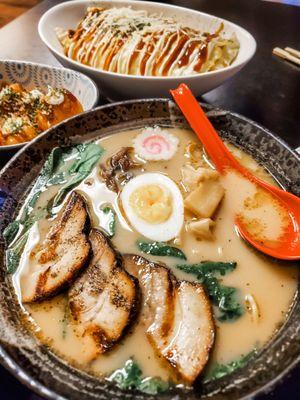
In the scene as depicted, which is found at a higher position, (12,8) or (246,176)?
(12,8)

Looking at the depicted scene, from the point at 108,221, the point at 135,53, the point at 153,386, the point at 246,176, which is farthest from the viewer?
the point at 135,53

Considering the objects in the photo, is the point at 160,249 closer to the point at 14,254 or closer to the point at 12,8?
the point at 14,254

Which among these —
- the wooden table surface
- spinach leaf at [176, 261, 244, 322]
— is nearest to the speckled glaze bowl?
spinach leaf at [176, 261, 244, 322]

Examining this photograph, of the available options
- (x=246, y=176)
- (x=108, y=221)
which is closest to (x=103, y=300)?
(x=108, y=221)

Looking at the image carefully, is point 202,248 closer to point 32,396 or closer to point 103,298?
point 103,298

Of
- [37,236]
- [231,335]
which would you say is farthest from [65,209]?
[231,335]

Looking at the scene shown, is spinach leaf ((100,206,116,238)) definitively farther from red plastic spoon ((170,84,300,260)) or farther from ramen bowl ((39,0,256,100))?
ramen bowl ((39,0,256,100))

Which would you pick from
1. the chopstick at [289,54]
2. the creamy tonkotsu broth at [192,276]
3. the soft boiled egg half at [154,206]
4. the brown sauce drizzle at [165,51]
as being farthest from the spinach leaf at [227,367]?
the chopstick at [289,54]
